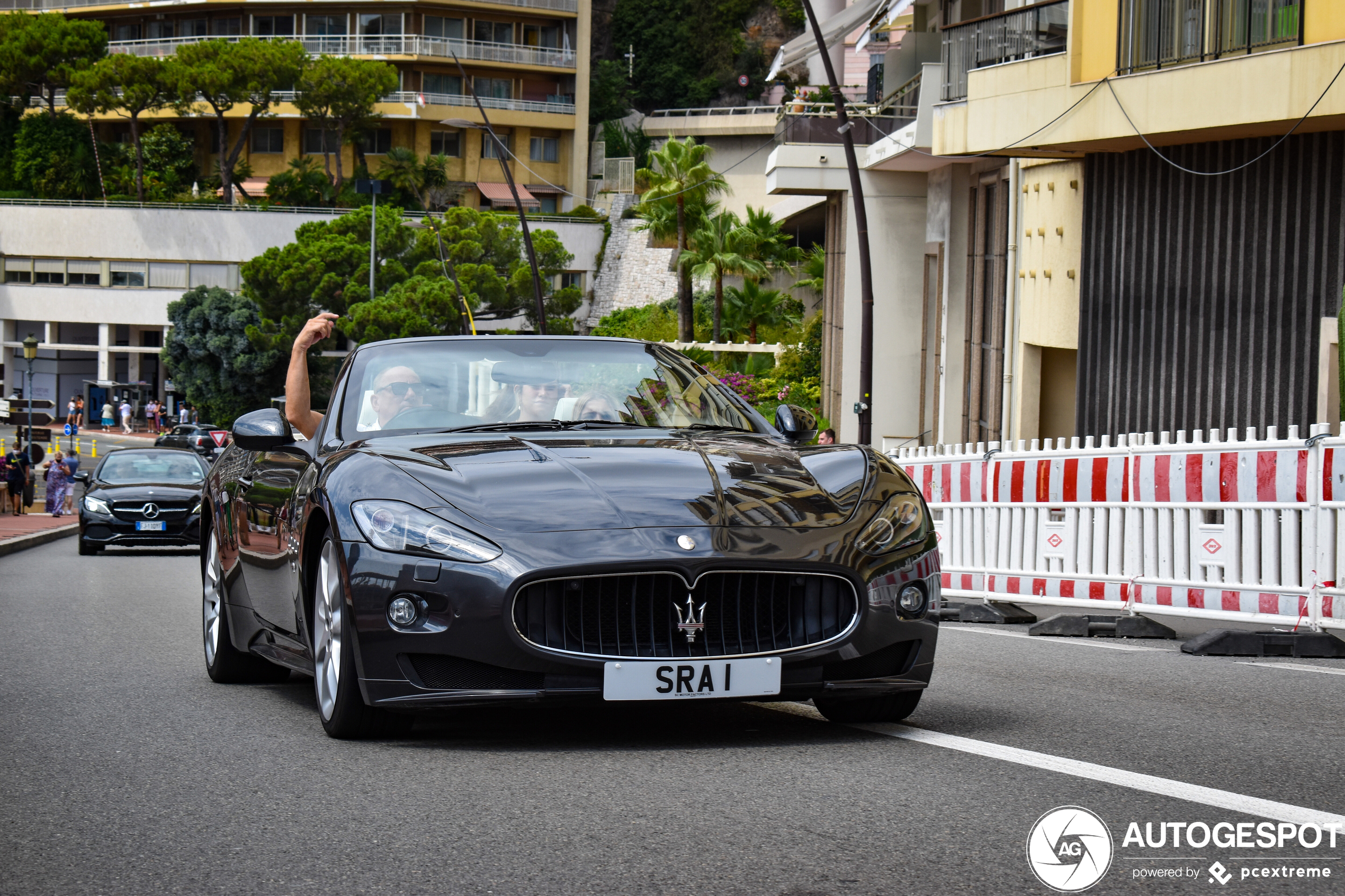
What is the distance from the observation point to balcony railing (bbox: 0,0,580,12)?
334 feet

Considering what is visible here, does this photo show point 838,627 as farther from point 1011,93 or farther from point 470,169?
point 470,169

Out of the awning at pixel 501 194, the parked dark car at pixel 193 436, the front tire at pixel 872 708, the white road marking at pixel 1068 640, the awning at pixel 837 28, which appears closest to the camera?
the front tire at pixel 872 708

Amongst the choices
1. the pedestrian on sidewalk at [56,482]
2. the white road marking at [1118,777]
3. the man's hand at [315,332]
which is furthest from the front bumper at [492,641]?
the pedestrian on sidewalk at [56,482]

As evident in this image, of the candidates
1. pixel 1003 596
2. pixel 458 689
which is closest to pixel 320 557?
pixel 458 689

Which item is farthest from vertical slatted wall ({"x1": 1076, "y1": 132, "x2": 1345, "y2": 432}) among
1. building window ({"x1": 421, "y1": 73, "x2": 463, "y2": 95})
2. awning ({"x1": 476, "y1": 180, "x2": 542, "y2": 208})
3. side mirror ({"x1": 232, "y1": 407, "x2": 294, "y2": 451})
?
building window ({"x1": 421, "y1": 73, "x2": 463, "y2": 95})

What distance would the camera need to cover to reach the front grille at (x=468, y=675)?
17.8 feet

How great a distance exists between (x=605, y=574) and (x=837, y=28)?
29.8m

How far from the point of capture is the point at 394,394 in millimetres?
6801

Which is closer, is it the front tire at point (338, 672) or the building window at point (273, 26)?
the front tire at point (338, 672)

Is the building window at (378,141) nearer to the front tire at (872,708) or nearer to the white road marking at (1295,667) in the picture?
the white road marking at (1295,667)

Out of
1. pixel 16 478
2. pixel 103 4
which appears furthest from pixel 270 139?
pixel 16 478

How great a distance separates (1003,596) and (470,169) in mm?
90270

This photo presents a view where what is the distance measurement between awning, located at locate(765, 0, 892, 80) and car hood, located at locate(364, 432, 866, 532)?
2444 centimetres

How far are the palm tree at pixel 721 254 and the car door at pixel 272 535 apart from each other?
57631 mm
